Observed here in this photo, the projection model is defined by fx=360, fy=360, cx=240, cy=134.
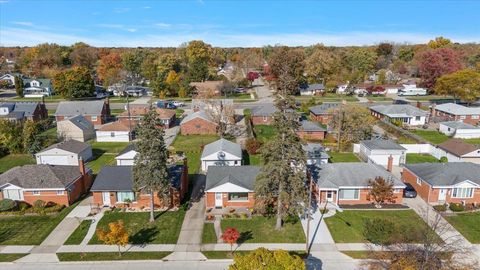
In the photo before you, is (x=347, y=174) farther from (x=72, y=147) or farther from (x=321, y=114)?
(x=321, y=114)

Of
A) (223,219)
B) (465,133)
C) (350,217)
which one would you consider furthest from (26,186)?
A: (465,133)

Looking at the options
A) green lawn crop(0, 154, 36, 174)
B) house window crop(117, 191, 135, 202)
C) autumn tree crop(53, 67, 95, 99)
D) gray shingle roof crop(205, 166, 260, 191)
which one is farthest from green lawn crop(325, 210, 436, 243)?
autumn tree crop(53, 67, 95, 99)

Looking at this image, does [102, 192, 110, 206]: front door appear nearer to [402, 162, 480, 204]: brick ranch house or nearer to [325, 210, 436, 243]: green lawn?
[325, 210, 436, 243]: green lawn

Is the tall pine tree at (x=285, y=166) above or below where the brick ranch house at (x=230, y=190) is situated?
above

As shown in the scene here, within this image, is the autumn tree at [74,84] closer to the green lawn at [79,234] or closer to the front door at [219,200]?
the green lawn at [79,234]

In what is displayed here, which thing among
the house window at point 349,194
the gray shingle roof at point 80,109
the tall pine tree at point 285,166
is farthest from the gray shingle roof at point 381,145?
the gray shingle roof at point 80,109

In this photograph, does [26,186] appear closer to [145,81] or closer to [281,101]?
[281,101]

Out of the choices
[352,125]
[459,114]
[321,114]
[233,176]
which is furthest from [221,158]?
[459,114]

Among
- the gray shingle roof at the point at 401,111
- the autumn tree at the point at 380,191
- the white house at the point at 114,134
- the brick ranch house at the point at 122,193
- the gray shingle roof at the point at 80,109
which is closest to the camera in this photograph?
the autumn tree at the point at 380,191
